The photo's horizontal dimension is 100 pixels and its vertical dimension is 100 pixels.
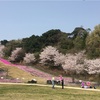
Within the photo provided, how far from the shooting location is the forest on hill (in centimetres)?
5638

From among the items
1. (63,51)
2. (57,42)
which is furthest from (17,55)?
(63,51)

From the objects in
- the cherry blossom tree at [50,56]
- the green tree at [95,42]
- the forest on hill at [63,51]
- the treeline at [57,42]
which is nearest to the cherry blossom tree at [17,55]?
the forest on hill at [63,51]

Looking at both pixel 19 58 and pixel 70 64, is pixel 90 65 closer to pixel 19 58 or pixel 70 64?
pixel 70 64

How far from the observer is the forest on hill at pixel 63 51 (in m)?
56.4

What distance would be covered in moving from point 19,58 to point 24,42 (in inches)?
337

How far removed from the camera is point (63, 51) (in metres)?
83.4

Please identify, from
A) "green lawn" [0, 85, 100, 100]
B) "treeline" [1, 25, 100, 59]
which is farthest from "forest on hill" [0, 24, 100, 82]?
"green lawn" [0, 85, 100, 100]

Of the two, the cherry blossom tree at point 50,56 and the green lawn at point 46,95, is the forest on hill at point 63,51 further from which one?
the green lawn at point 46,95

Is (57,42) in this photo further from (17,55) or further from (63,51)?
(63,51)

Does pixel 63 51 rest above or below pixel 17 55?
below

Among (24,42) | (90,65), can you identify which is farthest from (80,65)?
(24,42)

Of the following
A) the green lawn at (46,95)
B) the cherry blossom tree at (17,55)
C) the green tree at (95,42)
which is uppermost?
the cherry blossom tree at (17,55)

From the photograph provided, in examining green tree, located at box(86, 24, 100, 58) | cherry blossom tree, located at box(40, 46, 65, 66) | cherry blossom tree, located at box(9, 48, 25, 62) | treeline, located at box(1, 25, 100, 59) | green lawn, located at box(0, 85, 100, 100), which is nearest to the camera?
green lawn, located at box(0, 85, 100, 100)

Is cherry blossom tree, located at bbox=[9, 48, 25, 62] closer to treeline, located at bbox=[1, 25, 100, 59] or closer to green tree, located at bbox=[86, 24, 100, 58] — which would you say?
treeline, located at bbox=[1, 25, 100, 59]
